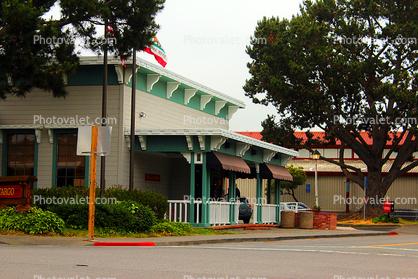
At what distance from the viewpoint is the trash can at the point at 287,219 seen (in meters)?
28.0

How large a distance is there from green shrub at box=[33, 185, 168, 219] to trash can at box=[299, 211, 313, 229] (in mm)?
10334

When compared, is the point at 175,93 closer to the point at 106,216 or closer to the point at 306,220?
the point at 106,216

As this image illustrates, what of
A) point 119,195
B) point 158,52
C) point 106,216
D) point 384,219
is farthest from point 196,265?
point 384,219

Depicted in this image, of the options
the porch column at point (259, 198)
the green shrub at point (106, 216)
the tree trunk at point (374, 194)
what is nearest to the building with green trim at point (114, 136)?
the porch column at point (259, 198)

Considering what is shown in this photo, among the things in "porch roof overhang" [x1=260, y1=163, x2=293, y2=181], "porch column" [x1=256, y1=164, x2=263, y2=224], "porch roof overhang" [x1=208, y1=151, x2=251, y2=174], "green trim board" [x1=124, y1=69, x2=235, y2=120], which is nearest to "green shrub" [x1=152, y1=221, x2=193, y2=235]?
"porch roof overhang" [x1=208, y1=151, x2=251, y2=174]

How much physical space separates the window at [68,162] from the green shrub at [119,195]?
1.96 metres

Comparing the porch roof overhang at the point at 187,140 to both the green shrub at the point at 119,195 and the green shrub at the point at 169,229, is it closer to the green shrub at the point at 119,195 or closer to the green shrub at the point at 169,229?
the green shrub at the point at 119,195

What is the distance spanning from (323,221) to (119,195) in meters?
12.9

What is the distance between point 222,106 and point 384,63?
1146cm

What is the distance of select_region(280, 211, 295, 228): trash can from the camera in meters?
28.0

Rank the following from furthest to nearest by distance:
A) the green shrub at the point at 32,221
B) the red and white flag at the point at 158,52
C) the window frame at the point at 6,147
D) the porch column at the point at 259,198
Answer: the porch column at the point at 259,198
the red and white flag at the point at 158,52
the window frame at the point at 6,147
the green shrub at the point at 32,221

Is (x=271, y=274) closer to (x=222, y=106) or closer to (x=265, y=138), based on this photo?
(x=222, y=106)

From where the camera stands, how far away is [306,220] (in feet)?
91.8

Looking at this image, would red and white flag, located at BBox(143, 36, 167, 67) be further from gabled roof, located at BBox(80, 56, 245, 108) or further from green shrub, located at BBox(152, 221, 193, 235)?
green shrub, located at BBox(152, 221, 193, 235)
